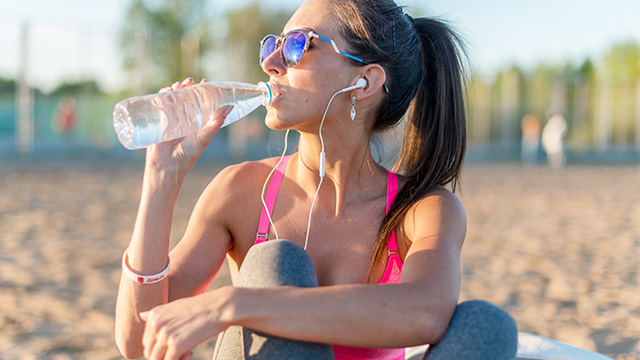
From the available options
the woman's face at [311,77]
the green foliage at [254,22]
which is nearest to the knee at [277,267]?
the woman's face at [311,77]

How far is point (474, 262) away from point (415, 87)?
401 centimetres

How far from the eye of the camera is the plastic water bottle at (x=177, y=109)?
2.06m

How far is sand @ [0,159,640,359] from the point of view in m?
3.88

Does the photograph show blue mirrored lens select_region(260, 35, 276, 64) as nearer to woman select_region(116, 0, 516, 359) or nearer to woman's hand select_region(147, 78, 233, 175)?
woman select_region(116, 0, 516, 359)

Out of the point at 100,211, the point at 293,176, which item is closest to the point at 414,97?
the point at 293,176

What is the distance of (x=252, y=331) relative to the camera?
1.66m

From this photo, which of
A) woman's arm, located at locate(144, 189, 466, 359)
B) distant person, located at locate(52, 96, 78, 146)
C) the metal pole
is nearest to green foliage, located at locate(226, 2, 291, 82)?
distant person, located at locate(52, 96, 78, 146)

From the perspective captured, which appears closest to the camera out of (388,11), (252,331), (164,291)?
(252,331)

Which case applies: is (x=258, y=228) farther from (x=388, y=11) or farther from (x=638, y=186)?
(x=638, y=186)

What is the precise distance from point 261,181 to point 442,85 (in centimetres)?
79

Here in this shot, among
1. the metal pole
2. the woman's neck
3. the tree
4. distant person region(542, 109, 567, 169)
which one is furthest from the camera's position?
the tree

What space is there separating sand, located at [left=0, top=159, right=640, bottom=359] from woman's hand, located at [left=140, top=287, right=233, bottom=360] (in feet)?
6.73

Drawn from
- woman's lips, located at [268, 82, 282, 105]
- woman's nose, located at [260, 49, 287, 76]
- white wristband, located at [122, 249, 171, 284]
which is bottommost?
white wristband, located at [122, 249, 171, 284]

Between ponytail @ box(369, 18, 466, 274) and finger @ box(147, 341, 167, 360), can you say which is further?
ponytail @ box(369, 18, 466, 274)
